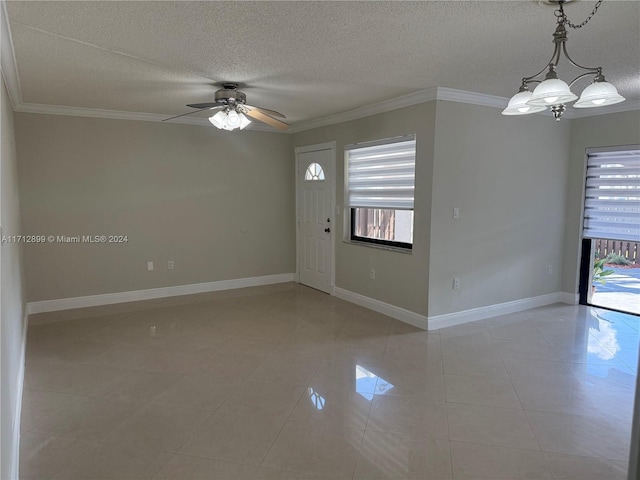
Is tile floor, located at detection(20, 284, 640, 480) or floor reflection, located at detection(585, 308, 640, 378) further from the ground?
floor reflection, located at detection(585, 308, 640, 378)

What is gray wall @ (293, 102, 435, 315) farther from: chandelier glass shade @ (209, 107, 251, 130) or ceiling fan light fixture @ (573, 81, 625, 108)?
ceiling fan light fixture @ (573, 81, 625, 108)

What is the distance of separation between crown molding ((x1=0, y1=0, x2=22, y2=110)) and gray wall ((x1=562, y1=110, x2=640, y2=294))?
5577 mm

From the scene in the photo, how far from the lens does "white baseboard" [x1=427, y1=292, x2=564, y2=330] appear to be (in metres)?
4.23

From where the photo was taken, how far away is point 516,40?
8.34 ft

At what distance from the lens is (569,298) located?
16.9 ft

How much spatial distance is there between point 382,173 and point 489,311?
6.52ft

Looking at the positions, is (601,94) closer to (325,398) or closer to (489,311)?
(325,398)

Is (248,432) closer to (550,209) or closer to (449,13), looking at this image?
(449,13)

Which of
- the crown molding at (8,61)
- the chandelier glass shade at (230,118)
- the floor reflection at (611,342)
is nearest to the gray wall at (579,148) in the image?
the floor reflection at (611,342)

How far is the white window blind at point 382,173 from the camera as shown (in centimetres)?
434

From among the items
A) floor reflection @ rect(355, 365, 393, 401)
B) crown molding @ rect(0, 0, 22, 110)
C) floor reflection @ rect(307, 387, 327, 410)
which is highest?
crown molding @ rect(0, 0, 22, 110)

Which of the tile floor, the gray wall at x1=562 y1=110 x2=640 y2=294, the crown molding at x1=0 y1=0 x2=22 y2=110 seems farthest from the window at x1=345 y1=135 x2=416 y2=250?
the crown molding at x1=0 y1=0 x2=22 y2=110

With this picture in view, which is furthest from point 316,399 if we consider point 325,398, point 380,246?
point 380,246

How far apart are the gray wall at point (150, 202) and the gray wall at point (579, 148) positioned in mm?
3784
